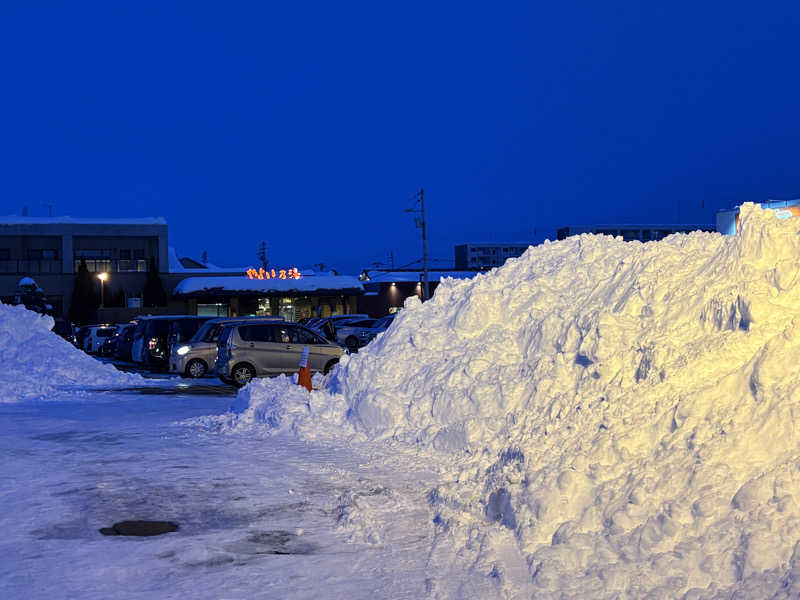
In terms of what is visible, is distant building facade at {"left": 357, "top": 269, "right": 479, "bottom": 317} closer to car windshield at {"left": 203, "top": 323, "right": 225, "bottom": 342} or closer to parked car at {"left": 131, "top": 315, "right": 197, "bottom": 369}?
parked car at {"left": 131, "top": 315, "right": 197, "bottom": 369}

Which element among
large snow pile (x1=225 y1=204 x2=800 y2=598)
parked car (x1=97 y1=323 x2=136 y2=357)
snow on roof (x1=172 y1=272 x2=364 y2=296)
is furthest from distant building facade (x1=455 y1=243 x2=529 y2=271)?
large snow pile (x1=225 y1=204 x2=800 y2=598)

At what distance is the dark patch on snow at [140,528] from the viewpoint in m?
6.92

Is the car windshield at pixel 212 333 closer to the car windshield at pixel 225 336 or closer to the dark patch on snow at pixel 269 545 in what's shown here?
the car windshield at pixel 225 336

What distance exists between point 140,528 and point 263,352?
44.1ft

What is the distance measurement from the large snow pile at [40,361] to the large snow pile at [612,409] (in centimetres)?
881

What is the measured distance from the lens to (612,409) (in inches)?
310

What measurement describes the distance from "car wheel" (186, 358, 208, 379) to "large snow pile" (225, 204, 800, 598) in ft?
31.9

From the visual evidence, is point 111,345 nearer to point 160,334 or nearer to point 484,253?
point 160,334

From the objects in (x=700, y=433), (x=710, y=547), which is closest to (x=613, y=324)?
(x=700, y=433)

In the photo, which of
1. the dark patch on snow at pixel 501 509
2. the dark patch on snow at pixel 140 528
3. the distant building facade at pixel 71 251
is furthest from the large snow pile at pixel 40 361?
the distant building facade at pixel 71 251

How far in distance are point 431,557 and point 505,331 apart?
5.37 metres

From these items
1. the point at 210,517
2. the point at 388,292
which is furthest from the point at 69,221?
the point at 210,517

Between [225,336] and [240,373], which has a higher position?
[225,336]

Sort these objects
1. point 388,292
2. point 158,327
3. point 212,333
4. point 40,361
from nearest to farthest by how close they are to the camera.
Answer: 1. point 40,361
2. point 212,333
3. point 158,327
4. point 388,292
